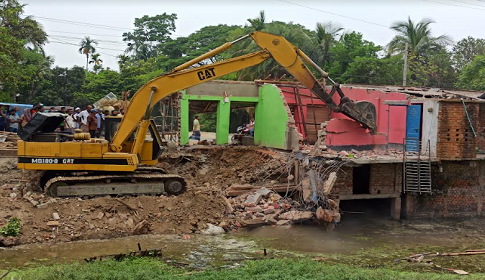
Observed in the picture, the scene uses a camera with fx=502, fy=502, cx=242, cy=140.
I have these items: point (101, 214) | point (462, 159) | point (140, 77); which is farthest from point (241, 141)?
point (140, 77)

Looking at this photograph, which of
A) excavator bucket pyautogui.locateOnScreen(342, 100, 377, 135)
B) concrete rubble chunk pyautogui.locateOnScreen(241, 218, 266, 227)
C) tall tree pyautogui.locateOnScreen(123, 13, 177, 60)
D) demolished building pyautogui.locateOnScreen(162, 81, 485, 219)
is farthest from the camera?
tall tree pyautogui.locateOnScreen(123, 13, 177, 60)

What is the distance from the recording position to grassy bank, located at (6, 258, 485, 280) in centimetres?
829

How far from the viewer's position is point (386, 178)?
1611 cm

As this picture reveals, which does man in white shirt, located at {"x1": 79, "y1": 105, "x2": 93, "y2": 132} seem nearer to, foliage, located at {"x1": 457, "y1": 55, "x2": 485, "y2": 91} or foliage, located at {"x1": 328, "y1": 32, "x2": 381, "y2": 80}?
foliage, located at {"x1": 328, "y1": 32, "x2": 381, "y2": 80}

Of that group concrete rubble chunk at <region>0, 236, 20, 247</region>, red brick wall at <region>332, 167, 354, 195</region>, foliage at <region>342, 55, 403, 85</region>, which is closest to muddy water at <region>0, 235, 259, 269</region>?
concrete rubble chunk at <region>0, 236, 20, 247</region>

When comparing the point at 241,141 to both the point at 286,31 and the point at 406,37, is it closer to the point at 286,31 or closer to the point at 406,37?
the point at 286,31

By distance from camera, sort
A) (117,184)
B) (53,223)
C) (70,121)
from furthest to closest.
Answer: (70,121) → (117,184) → (53,223)

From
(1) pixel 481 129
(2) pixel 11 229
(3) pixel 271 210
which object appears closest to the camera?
(2) pixel 11 229

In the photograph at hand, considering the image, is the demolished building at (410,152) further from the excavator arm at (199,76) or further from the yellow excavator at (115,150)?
the yellow excavator at (115,150)

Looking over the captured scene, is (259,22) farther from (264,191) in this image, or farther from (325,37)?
(264,191)

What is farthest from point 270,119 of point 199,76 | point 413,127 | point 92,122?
point 92,122

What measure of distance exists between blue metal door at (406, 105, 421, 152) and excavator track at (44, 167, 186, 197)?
818 centimetres

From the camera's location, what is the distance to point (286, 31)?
3288cm

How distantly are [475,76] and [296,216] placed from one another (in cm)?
2018
